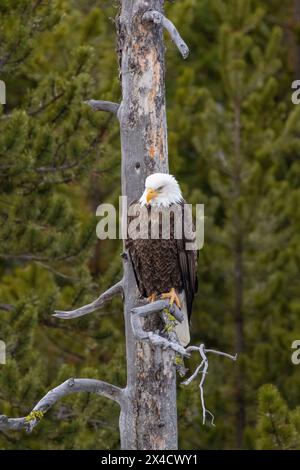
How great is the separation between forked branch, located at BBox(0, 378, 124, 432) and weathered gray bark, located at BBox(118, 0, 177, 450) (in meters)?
0.17

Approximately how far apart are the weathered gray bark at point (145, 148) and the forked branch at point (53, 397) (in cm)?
17

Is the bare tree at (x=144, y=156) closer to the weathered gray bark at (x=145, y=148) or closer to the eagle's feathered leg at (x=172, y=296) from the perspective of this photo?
the weathered gray bark at (x=145, y=148)

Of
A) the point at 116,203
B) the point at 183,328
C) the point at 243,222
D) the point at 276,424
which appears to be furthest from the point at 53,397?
the point at 243,222

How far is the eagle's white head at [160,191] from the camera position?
598 centimetres

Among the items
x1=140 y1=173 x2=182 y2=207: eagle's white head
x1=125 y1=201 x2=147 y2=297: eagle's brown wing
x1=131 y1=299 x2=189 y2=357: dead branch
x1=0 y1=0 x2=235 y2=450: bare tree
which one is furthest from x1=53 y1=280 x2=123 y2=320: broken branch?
x1=140 y1=173 x2=182 y2=207: eagle's white head

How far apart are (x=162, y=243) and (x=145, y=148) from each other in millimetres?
629

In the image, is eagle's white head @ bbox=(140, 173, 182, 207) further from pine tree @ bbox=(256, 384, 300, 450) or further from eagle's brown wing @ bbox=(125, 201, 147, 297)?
pine tree @ bbox=(256, 384, 300, 450)

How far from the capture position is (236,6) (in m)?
12.0

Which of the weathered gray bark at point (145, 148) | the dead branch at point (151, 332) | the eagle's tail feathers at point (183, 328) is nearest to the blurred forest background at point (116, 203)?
the eagle's tail feathers at point (183, 328)

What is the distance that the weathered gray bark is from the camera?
6.14m

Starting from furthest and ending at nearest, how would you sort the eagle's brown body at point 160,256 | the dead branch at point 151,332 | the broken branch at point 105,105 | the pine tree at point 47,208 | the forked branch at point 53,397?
the pine tree at point 47,208, the broken branch at point 105,105, the eagle's brown body at point 160,256, the forked branch at point 53,397, the dead branch at point 151,332

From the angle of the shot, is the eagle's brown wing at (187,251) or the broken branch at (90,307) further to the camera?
the eagle's brown wing at (187,251)
